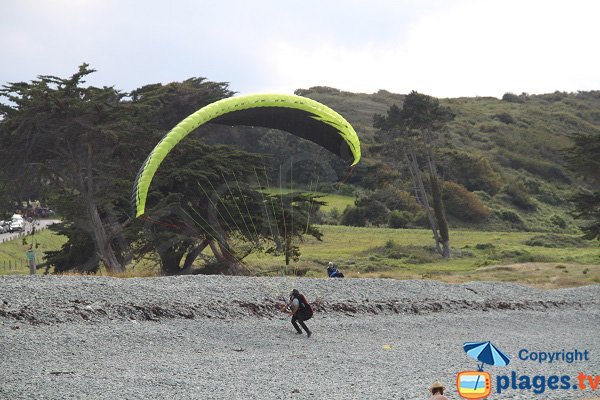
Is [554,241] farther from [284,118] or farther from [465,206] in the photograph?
[284,118]

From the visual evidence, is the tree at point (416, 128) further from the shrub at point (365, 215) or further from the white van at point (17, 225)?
the white van at point (17, 225)

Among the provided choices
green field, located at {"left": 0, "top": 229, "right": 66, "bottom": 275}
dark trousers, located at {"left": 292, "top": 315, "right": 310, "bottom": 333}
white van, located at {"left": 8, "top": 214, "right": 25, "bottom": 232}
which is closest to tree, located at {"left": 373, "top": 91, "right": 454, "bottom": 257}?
green field, located at {"left": 0, "top": 229, "right": 66, "bottom": 275}

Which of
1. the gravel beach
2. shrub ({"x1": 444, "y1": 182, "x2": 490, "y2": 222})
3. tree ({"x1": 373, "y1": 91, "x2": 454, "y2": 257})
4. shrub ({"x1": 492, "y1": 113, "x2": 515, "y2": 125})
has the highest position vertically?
shrub ({"x1": 492, "y1": 113, "x2": 515, "y2": 125})

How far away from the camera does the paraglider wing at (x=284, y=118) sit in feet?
57.4

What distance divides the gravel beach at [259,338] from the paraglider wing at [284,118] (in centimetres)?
338

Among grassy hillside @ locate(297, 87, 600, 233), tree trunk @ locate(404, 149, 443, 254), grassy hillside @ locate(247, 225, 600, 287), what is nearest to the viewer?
grassy hillside @ locate(247, 225, 600, 287)

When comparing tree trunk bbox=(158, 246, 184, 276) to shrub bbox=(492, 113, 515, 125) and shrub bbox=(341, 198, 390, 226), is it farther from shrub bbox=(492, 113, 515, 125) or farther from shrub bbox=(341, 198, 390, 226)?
shrub bbox=(492, 113, 515, 125)

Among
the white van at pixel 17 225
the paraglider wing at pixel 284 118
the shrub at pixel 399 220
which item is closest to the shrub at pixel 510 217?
the shrub at pixel 399 220

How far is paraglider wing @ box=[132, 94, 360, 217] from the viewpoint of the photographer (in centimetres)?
1748

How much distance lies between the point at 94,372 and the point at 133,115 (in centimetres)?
2028

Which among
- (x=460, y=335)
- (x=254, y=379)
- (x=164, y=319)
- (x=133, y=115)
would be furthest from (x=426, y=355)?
(x=133, y=115)

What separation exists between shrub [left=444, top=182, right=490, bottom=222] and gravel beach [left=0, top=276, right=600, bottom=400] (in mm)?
38632

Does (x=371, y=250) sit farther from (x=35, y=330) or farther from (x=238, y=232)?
(x=35, y=330)

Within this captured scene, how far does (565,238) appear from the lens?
51.6 m
